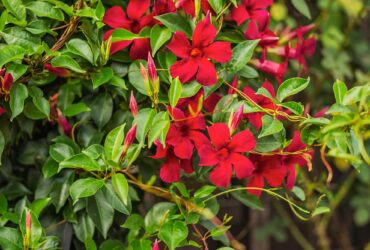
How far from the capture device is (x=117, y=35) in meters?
1.09

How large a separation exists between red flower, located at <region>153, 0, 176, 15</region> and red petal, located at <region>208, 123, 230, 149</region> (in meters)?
0.24

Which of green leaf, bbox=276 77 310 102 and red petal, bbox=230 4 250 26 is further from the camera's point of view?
red petal, bbox=230 4 250 26

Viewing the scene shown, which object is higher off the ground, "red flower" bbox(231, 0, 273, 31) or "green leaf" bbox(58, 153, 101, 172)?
"red flower" bbox(231, 0, 273, 31)

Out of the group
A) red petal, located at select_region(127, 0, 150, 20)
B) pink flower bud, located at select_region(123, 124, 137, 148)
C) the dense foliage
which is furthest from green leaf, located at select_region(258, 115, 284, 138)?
red petal, located at select_region(127, 0, 150, 20)

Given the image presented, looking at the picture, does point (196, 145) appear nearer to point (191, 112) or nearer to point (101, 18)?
point (191, 112)

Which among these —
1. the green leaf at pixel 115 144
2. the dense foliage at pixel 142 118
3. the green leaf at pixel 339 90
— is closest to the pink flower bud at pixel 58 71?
the dense foliage at pixel 142 118

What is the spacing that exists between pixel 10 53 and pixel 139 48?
24 cm

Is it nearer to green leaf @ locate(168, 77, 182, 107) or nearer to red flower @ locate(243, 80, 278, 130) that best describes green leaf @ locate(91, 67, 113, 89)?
green leaf @ locate(168, 77, 182, 107)

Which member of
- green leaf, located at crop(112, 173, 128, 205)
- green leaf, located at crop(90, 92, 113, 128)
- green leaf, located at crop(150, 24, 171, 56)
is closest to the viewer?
green leaf, located at crop(112, 173, 128, 205)

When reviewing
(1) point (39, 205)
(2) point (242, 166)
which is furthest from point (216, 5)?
(1) point (39, 205)

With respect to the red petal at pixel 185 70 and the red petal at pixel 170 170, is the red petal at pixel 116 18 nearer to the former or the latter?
the red petal at pixel 185 70

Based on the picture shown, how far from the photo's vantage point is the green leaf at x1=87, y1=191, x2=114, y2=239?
1.16 meters

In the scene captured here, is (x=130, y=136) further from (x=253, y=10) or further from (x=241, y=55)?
(x=253, y=10)

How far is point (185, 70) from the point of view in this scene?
1060 millimetres
